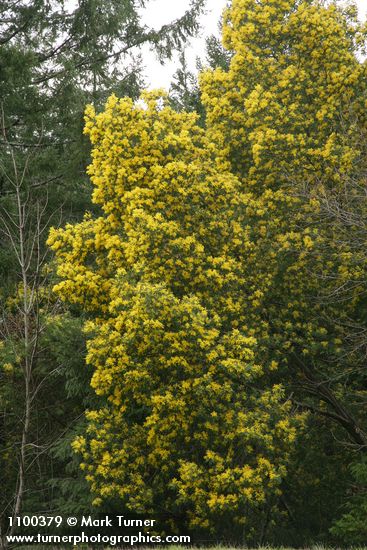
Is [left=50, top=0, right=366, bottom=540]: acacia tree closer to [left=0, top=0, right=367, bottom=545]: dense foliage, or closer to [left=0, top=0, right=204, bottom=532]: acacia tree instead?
[left=0, top=0, right=367, bottom=545]: dense foliage

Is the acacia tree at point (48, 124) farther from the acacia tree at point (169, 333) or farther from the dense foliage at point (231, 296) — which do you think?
the acacia tree at point (169, 333)

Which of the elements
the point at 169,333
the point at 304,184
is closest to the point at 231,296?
the point at 169,333

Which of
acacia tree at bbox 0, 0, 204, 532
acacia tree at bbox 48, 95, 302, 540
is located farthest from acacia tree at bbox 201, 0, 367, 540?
acacia tree at bbox 0, 0, 204, 532

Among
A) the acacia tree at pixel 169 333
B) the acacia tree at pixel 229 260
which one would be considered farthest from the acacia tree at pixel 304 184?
the acacia tree at pixel 169 333

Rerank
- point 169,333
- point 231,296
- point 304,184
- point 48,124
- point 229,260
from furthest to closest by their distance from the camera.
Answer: point 48,124, point 304,184, point 231,296, point 229,260, point 169,333

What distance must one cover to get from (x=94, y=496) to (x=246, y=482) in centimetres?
250

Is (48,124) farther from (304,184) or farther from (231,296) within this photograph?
(231,296)

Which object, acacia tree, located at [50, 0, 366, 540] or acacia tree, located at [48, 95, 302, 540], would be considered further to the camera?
acacia tree, located at [50, 0, 366, 540]

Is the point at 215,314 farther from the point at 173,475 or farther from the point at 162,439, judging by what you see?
the point at 173,475

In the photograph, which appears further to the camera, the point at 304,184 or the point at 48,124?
the point at 48,124

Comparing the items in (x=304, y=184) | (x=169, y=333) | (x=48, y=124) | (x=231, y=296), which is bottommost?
(x=169, y=333)

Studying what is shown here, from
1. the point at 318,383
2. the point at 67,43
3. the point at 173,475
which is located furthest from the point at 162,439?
the point at 67,43

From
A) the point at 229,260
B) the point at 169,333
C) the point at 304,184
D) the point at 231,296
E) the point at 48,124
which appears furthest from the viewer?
the point at 48,124

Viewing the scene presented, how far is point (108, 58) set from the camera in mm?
25969
